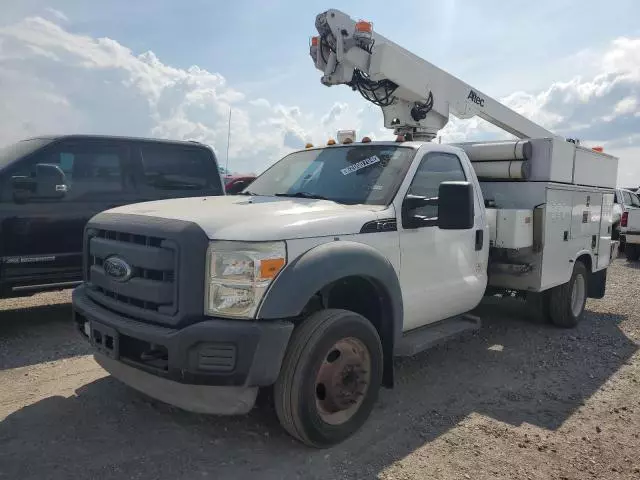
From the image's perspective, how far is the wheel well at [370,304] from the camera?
357 cm

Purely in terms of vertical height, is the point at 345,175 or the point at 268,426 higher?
the point at 345,175

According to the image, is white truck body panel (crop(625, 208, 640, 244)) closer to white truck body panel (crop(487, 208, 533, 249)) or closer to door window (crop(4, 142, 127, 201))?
white truck body panel (crop(487, 208, 533, 249))

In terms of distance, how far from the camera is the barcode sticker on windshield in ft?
13.7

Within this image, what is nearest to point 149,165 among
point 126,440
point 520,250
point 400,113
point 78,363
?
point 78,363

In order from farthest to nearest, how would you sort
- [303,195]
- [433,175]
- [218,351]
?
[433,175]
[303,195]
[218,351]

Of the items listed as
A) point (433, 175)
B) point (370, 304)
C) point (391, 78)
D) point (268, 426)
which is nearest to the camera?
point (268, 426)

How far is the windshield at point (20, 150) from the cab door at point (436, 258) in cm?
407

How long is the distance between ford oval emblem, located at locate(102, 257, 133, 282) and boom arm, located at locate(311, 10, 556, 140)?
351 cm

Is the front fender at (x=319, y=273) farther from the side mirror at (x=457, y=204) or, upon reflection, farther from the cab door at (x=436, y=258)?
the side mirror at (x=457, y=204)

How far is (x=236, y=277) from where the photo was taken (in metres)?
2.87

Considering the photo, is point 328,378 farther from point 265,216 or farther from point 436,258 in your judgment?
point 436,258

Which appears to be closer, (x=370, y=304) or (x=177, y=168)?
(x=370, y=304)

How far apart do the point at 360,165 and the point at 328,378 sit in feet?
5.72

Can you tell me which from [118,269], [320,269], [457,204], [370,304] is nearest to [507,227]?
[457,204]
